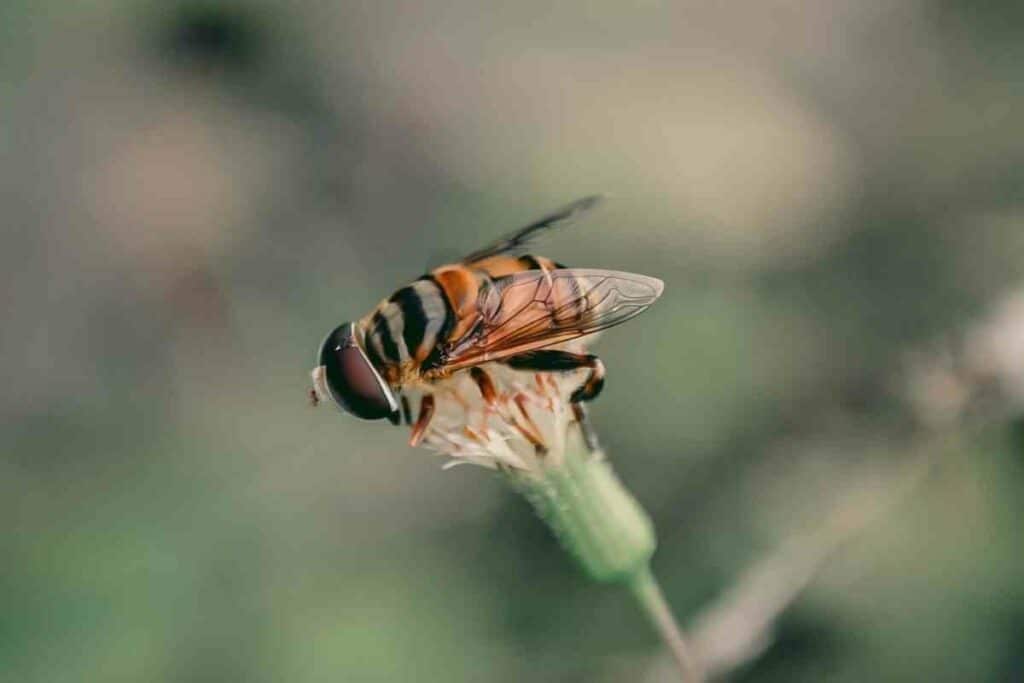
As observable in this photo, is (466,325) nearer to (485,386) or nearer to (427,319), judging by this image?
(427,319)

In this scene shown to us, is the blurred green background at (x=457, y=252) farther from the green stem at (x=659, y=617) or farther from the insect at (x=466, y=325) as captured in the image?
the insect at (x=466, y=325)

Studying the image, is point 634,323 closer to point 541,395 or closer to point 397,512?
point 397,512

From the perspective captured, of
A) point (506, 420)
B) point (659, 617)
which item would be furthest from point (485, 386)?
point (659, 617)

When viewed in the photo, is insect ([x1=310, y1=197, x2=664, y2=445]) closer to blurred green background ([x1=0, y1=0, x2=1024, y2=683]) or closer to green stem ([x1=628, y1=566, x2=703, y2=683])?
green stem ([x1=628, y1=566, x2=703, y2=683])

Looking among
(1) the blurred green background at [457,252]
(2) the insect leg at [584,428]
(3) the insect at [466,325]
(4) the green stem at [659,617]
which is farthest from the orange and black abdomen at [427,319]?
(1) the blurred green background at [457,252]

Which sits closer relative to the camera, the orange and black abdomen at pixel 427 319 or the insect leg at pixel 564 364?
the orange and black abdomen at pixel 427 319

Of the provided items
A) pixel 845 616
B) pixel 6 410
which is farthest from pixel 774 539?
pixel 6 410

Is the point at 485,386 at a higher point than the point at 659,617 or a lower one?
higher
